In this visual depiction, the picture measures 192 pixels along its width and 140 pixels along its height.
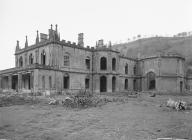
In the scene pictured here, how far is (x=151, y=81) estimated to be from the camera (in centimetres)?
4088

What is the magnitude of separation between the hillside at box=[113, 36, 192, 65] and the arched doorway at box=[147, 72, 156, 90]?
25.4m

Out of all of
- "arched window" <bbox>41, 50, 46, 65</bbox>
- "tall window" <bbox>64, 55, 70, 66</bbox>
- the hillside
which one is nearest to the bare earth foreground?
"tall window" <bbox>64, 55, 70, 66</bbox>

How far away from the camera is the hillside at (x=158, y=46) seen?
67.4 m

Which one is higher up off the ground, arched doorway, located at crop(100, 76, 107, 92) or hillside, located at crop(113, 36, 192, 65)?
hillside, located at crop(113, 36, 192, 65)

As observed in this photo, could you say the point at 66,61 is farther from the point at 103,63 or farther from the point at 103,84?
the point at 103,84

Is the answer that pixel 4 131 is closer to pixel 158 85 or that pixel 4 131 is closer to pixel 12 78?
pixel 12 78

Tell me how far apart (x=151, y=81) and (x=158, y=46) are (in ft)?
118

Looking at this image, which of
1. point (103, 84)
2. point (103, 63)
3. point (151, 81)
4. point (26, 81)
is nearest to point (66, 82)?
point (26, 81)

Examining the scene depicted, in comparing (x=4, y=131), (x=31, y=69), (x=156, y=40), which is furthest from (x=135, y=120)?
(x=156, y=40)

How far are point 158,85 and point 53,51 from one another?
20.1m

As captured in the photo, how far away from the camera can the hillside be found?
221ft

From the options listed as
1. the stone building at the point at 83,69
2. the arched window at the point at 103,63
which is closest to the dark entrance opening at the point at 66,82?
the stone building at the point at 83,69

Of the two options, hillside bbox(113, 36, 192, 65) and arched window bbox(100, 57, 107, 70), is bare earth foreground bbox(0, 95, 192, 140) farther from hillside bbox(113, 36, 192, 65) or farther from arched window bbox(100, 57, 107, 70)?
hillside bbox(113, 36, 192, 65)

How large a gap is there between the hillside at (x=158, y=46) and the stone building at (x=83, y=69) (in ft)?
84.6
